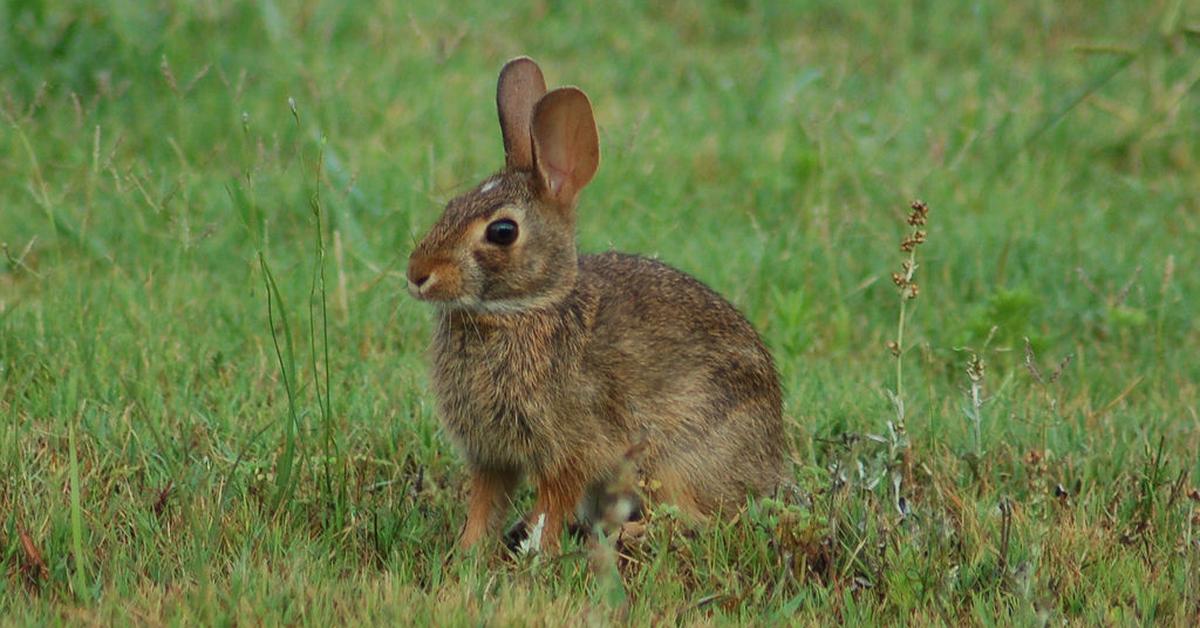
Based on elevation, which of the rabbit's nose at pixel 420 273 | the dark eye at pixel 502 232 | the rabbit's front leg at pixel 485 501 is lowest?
the rabbit's front leg at pixel 485 501

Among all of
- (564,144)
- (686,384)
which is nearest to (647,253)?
(686,384)

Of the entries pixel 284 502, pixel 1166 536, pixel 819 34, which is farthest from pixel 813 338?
pixel 819 34

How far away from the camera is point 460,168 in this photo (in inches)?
265

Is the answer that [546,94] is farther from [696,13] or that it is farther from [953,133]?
[696,13]

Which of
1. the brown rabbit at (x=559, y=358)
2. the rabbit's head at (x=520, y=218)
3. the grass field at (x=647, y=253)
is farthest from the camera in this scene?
the brown rabbit at (x=559, y=358)

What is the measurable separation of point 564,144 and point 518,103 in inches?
8.5

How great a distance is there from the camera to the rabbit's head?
380 centimetres

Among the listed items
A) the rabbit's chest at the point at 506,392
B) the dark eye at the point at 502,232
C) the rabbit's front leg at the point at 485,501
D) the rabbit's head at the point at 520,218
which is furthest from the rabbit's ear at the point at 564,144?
the rabbit's front leg at the point at 485,501

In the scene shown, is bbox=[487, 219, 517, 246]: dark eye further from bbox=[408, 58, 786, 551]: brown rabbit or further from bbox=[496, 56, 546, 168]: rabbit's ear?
bbox=[496, 56, 546, 168]: rabbit's ear

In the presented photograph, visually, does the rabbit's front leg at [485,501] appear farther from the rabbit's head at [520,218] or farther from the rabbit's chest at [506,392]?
the rabbit's head at [520,218]

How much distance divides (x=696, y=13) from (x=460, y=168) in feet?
8.41

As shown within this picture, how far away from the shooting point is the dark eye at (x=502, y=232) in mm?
3873

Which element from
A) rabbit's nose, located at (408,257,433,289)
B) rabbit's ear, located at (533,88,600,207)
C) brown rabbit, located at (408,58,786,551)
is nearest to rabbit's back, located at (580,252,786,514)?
brown rabbit, located at (408,58,786,551)

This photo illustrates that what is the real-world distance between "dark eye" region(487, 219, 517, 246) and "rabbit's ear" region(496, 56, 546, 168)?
0.25m
